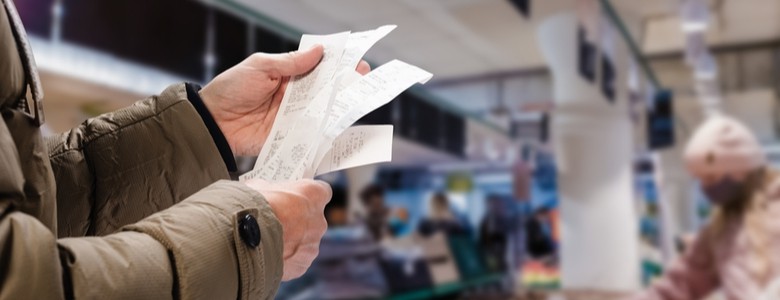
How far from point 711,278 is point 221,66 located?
2.11 meters

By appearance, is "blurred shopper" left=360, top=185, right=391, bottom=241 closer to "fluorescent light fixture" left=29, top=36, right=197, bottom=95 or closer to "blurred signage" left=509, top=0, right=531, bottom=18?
"blurred signage" left=509, top=0, right=531, bottom=18

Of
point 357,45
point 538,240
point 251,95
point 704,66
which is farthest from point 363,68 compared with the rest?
point 538,240

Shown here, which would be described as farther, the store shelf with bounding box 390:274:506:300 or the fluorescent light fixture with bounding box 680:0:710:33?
the fluorescent light fixture with bounding box 680:0:710:33

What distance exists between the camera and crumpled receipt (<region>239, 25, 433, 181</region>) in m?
0.74

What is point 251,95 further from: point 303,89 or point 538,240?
point 538,240

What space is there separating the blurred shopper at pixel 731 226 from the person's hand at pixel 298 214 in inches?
76.4

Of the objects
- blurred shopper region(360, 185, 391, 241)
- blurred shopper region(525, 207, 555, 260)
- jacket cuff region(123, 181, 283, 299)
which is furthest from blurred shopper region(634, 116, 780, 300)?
blurred shopper region(525, 207, 555, 260)

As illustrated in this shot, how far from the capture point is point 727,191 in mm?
2557

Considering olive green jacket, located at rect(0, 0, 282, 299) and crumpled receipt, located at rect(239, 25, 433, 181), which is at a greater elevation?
crumpled receipt, located at rect(239, 25, 433, 181)

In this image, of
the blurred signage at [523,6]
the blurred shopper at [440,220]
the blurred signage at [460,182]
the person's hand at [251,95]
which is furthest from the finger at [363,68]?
the blurred signage at [460,182]

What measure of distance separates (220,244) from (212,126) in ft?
1.13

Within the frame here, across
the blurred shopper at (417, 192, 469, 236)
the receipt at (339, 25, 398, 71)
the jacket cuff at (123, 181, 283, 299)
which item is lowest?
the blurred shopper at (417, 192, 469, 236)

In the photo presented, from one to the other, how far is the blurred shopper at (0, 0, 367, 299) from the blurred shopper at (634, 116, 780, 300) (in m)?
1.94

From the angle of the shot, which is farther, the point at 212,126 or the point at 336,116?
the point at 212,126
